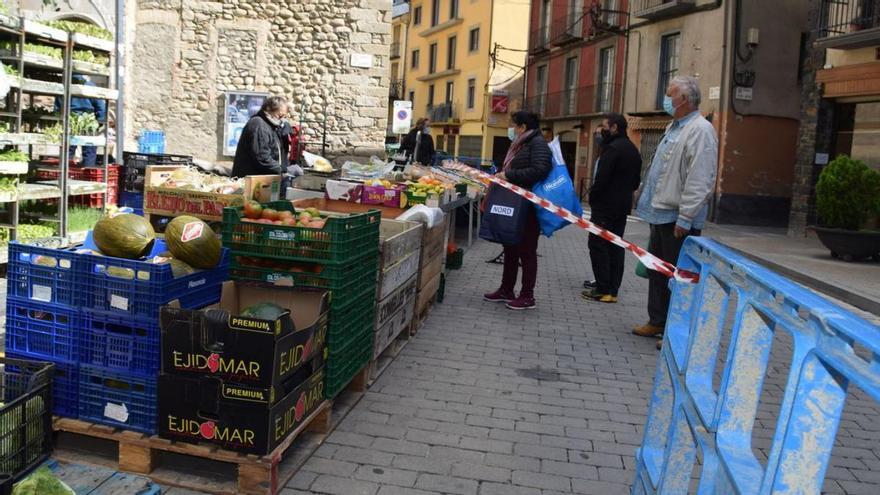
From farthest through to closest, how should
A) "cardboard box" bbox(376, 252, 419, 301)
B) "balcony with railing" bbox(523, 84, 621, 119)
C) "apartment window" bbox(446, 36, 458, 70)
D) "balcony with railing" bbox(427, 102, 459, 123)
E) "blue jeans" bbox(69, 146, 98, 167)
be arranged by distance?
"apartment window" bbox(446, 36, 458, 70) → "balcony with railing" bbox(427, 102, 459, 123) → "balcony with railing" bbox(523, 84, 621, 119) → "blue jeans" bbox(69, 146, 98, 167) → "cardboard box" bbox(376, 252, 419, 301)

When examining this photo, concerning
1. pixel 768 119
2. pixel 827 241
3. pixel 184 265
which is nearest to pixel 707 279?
pixel 184 265

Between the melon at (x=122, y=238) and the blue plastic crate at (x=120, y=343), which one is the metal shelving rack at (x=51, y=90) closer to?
the melon at (x=122, y=238)

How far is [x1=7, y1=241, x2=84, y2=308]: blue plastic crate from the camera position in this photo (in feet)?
11.3

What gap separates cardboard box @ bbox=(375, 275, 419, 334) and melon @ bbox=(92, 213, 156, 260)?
144 centimetres

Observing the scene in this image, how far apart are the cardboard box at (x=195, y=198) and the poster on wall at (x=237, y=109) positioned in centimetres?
966

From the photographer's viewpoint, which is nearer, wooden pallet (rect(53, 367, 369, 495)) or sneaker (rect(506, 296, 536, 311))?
wooden pallet (rect(53, 367, 369, 495))

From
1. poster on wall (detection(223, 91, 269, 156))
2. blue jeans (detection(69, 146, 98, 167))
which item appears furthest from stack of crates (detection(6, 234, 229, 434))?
poster on wall (detection(223, 91, 269, 156))

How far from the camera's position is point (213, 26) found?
16234mm

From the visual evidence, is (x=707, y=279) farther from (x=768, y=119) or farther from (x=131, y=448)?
(x=768, y=119)

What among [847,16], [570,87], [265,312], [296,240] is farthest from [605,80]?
[265,312]

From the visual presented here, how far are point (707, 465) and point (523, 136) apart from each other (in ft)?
17.9

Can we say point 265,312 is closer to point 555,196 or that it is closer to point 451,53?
point 555,196

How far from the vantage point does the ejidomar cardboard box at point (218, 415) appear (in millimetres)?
3209

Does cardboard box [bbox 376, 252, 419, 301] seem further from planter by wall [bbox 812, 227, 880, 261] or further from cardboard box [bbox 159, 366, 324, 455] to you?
planter by wall [bbox 812, 227, 880, 261]
